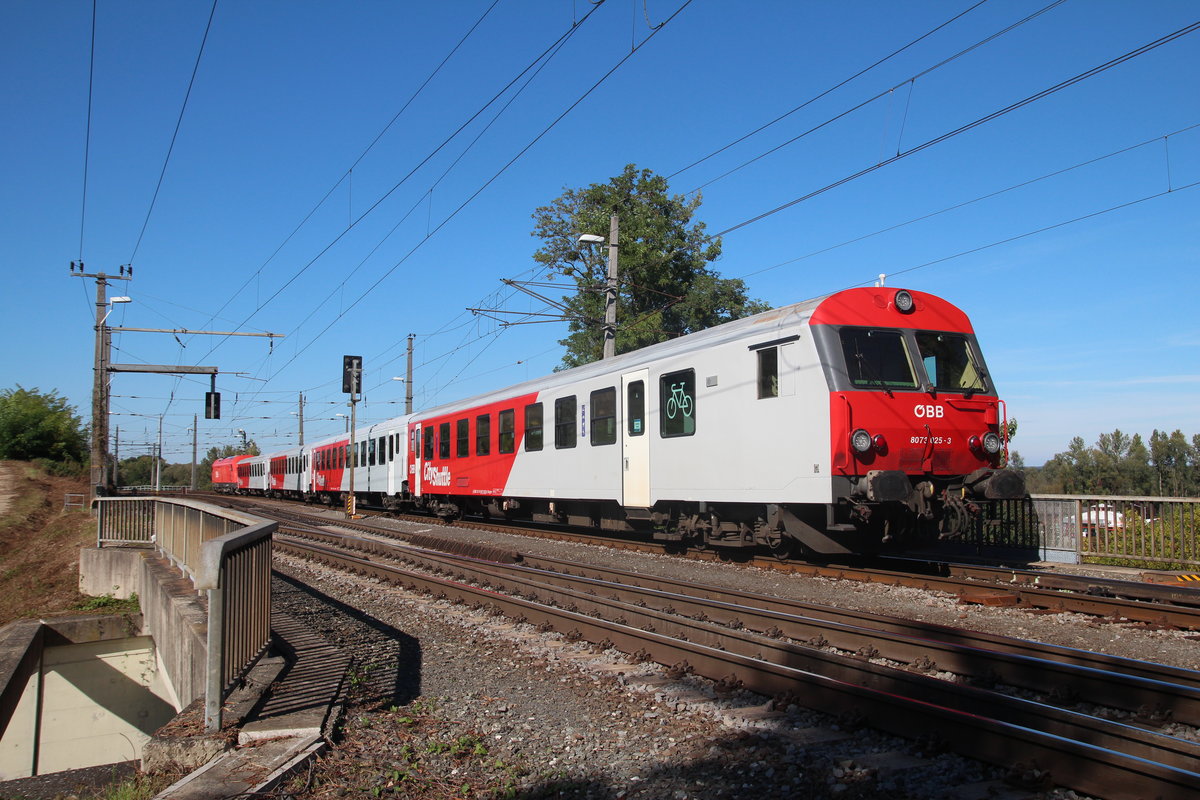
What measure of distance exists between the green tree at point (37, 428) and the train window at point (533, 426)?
136ft

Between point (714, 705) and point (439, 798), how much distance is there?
1887 millimetres

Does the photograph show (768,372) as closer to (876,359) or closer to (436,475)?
(876,359)

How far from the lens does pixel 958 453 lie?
10258mm

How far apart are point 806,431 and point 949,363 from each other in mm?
2206

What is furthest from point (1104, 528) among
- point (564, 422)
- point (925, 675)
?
point (564, 422)

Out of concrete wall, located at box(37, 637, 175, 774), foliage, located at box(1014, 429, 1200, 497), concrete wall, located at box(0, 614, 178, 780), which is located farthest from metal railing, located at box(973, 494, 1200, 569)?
foliage, located at box(1014, 429, 1200, 497)

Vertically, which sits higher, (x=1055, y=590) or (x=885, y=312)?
(x=885, y=312)

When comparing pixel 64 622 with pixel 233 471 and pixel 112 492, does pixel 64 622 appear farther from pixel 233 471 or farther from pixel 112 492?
pixel 233 471

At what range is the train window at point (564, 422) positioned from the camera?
15.4 m

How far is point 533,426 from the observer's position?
16.9 meters

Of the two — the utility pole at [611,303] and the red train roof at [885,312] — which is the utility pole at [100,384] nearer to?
the utility pole at [611,303]

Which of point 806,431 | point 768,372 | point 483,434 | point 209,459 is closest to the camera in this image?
point 806,431

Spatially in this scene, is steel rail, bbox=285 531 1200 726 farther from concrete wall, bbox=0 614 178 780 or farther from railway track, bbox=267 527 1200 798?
concrete wall, bbox=0 614 178 780

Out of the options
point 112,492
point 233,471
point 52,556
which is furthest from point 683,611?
point 233,471
